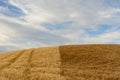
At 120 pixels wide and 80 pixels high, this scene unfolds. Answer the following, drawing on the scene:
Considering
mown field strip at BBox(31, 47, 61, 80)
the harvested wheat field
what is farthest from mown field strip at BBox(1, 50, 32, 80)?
mown field strip at BBox(31, 47, 61, 80)

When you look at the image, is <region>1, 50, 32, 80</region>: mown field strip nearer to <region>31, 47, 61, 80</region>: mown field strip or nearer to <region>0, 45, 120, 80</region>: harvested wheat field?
<region>0, 45, 120, 80</region>: harvested wheat field

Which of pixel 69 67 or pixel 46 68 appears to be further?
pixel 69 67

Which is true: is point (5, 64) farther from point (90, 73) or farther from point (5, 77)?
point (90, 73)

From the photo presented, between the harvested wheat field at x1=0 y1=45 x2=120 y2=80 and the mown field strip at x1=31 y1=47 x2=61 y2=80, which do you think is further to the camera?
the harvested wheat field at x1=0 y1=45 x2=120 y2=80

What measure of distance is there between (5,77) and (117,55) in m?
15.2

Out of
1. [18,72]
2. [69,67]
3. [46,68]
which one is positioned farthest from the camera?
[69,67]

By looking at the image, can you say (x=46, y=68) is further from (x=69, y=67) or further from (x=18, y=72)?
(x=18, y=72)

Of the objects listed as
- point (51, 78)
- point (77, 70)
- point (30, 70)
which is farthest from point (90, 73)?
point (30, 70)

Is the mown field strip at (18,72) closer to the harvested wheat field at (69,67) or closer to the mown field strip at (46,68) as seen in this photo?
the harvested wheat field at (69,67)

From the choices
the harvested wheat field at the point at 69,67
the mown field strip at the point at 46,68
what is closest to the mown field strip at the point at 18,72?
the harvested wheat field at the point at 69,67

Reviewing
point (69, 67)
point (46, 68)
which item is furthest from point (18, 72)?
point (69, 67)

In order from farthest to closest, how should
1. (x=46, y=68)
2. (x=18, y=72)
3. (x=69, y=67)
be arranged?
(x=69, y=67) < (x=46, y=68) < (x=18, y=72)

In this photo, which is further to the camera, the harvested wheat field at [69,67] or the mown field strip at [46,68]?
the harvested wheat field at [69,67]

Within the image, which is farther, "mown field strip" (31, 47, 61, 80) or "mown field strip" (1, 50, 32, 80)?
"mown field strip" (1, 50, 32, 80)
